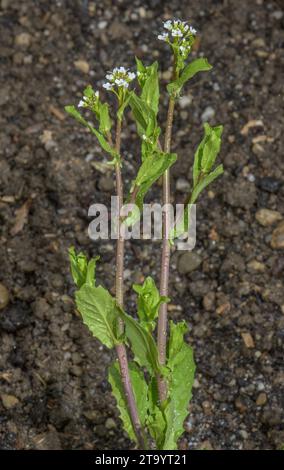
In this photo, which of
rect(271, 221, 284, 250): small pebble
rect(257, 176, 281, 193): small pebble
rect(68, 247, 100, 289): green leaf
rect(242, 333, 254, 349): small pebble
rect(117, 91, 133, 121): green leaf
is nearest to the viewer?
rect(117, 91, 133, 121): green leaf

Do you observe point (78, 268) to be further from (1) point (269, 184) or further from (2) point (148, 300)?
(1) point (269, 184)

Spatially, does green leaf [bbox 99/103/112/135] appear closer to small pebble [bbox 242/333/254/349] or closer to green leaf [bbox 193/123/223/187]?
green leaf [bbox 193/123/223/187]

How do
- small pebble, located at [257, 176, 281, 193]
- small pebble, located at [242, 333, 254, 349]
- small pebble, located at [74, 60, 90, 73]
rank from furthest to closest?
small pebble, located at [74, 60, 90, 73], small pebble, located at [257, 176, 281, 193], small pebble, located at [242, 333, 254, 349]

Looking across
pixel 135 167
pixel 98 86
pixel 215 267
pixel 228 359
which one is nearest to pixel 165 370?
pixel 228 359

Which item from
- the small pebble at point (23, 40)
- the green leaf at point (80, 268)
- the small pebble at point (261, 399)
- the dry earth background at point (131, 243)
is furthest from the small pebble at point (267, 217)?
the small pebble at point (23, 40)

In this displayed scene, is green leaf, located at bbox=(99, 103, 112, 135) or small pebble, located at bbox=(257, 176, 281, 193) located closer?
green leaf, located at bbox=(99, 103, 112, 135)

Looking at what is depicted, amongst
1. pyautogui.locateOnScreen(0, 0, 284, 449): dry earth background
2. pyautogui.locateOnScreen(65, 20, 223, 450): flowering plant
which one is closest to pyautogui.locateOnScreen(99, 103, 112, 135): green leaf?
pyautogui.locateOnScreen(65, 20, 223, 450): flowering plant

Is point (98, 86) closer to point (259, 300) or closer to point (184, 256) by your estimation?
point (184, 256)

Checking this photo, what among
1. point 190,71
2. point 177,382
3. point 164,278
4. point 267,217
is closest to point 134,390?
point 177,382
